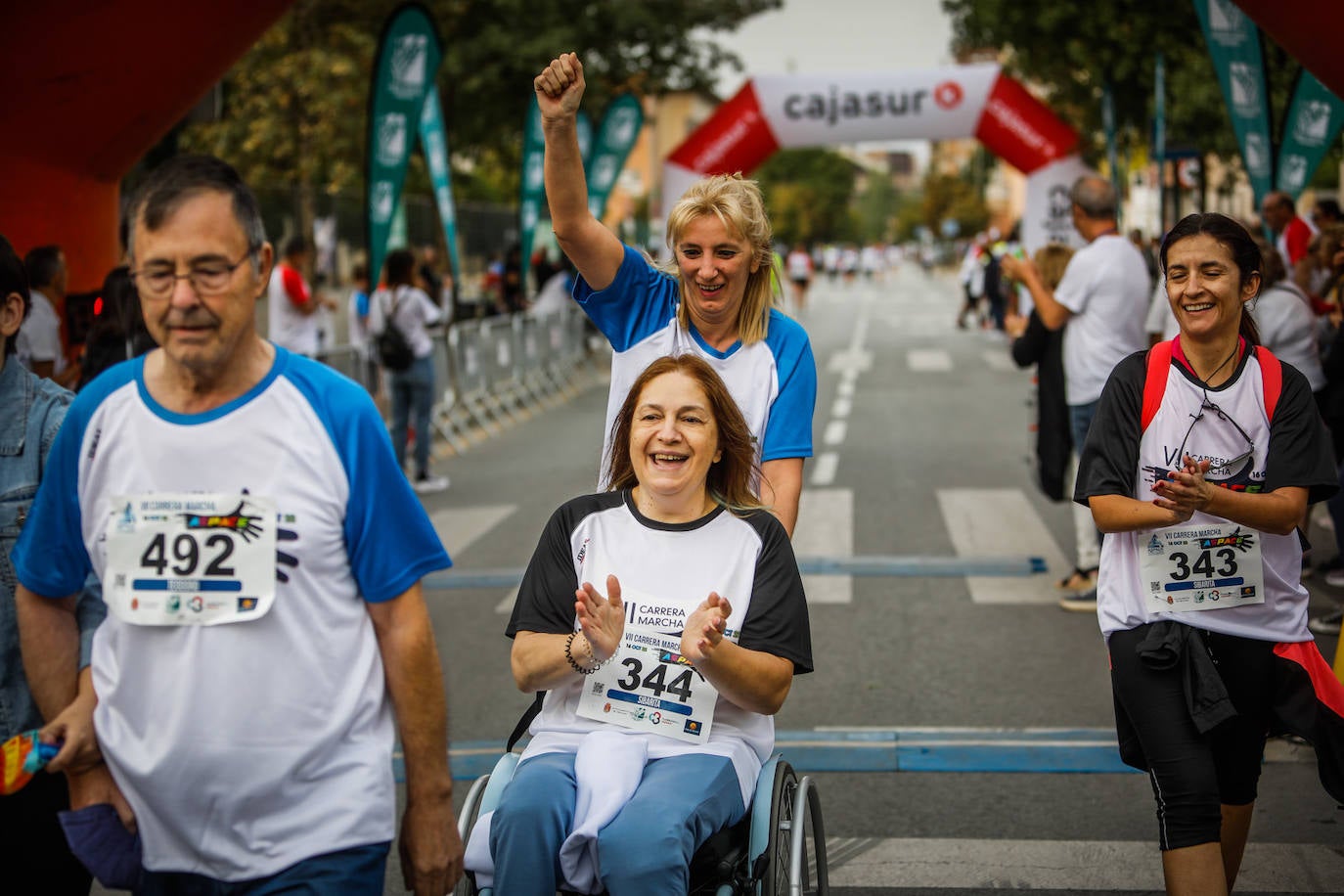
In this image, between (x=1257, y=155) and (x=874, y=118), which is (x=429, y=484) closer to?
(x=1257, y=155)

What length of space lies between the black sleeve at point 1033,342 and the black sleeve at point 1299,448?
13.5 ft

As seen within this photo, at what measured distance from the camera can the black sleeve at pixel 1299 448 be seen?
3652 millimetres

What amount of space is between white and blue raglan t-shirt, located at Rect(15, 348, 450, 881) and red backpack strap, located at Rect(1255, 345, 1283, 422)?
7.25 feet

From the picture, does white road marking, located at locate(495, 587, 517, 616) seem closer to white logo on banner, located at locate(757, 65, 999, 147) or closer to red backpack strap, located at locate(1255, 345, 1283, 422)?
red backpack strap, located at locate(1255, 345, 1283, 422)

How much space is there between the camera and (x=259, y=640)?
249cm

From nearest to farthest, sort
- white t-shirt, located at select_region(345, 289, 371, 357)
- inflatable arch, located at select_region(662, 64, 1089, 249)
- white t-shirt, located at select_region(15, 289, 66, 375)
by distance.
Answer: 1. white t-shirt, located at select_region(15, 289, 66, 375)
2. white t-shirt, located at select_region(345, 289, 371, 357)
3. inflatable arch, located at select_region(662, 64, 1089, 249)

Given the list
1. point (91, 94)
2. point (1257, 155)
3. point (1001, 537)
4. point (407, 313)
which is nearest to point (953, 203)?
point (1257, 155)

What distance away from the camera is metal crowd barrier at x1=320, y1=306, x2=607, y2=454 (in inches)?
594

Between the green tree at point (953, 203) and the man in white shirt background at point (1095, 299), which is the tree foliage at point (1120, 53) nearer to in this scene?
the man in white shirt background at point (1095, 299)

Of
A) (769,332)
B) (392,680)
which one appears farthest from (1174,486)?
(392,680)

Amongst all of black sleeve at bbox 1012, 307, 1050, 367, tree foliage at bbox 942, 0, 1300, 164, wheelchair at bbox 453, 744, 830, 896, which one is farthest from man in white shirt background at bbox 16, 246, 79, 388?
tree foliage at bbox 942, 0, 1300, 164

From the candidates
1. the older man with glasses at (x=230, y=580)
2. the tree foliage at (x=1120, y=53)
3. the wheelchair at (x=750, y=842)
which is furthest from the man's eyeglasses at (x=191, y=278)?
the tree foliage at (x=1120, y=53)

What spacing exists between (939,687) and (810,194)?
11135 cm

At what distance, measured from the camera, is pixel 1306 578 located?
27.7 feet
